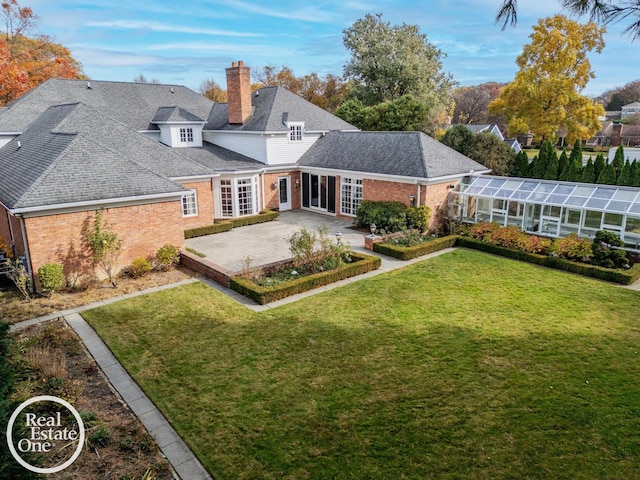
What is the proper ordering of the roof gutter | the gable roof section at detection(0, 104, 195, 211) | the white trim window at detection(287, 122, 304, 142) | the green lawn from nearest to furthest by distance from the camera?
1. the green lawn
2. the roof gutter
3. the gable roof section at detection(0, 104, 195, 211)
4. the white trim window at detection(287, 122, 304, 142)

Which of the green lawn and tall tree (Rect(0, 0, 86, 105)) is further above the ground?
tall tree (Rect(0, 0, 86, 105))

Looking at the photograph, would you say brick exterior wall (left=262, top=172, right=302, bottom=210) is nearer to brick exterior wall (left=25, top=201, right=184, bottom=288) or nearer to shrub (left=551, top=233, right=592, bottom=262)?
brick exterior wall (left=25, top=201, right=184, bottom=288)

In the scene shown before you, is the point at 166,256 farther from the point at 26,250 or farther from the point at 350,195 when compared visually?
the point at 350,195

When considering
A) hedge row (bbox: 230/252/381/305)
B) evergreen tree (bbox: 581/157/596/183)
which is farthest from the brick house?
evergreen tree (bbox: 581/157/596/183)

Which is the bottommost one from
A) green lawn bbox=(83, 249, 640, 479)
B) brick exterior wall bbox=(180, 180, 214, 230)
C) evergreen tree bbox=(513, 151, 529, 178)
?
green lawn bbox=(83, 249, 640, 479)

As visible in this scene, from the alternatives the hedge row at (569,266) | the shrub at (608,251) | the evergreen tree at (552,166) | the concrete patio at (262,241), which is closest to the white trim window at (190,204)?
the concrete patio at (262,241)

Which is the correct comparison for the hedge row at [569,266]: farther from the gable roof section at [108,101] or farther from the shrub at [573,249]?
the gable roof section at [108,101]

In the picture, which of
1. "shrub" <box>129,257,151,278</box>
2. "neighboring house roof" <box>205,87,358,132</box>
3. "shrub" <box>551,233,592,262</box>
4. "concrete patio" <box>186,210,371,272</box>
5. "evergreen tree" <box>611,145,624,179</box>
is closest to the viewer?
"shrub" <box>129,257,151,278</box>

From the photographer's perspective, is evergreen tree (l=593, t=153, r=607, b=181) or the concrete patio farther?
evergreen tree (l=593, t=153, r=607, b=181)
